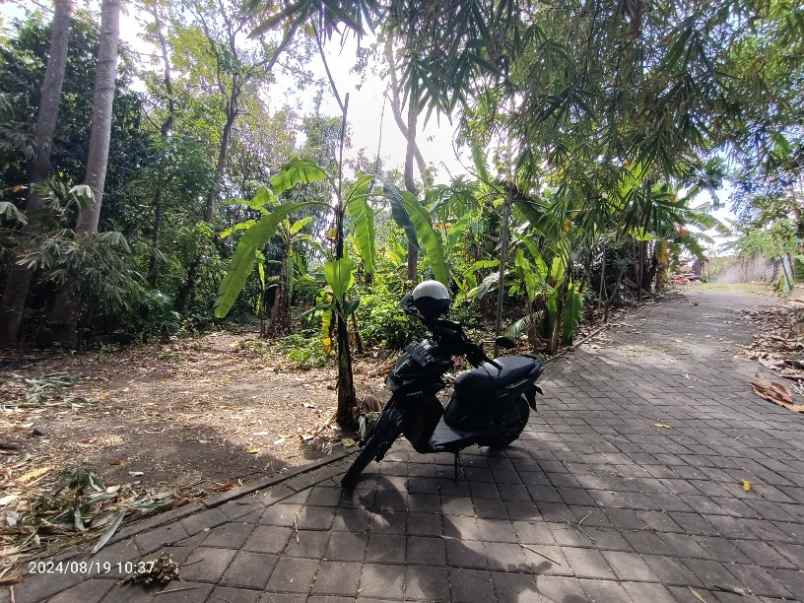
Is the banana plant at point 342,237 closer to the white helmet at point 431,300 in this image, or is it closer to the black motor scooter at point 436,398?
the white helmet at point 431,300

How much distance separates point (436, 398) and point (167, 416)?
267cm

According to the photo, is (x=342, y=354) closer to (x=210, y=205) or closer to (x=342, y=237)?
(x=342, y=237)

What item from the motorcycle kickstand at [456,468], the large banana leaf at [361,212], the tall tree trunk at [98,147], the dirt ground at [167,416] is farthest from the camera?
the tall tree trunk at [98,147]

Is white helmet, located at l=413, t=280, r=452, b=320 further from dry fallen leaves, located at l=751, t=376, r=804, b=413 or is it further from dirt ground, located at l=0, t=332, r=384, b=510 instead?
dry fallen leaves, located at l=751, t=376, r=804, b=413

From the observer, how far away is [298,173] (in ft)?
10.5

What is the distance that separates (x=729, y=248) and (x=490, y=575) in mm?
20701

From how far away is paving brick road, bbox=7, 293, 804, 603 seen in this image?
171cm

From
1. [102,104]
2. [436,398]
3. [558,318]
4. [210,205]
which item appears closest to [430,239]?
[436,398]

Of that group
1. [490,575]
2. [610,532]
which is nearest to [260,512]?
[490,575]

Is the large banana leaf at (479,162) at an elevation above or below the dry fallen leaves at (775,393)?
above

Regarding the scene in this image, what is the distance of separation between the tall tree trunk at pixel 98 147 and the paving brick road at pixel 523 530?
5.44 metres

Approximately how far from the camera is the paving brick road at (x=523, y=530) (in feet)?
5.60

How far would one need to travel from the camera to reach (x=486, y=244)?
8188 mm

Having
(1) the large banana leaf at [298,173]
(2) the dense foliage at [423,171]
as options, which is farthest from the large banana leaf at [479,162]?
(1) the large banana leaf at [298,173]
